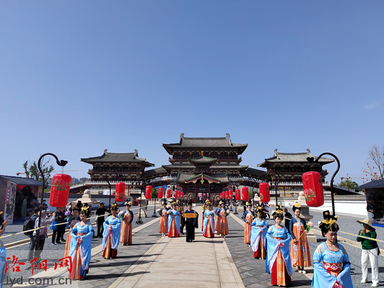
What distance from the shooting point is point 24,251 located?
7.98 m

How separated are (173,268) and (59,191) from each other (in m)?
5.60

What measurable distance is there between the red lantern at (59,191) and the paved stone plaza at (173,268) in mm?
1662

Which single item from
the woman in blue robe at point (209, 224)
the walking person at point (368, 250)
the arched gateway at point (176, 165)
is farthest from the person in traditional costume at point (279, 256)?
the arched gateway at point (176, 165)

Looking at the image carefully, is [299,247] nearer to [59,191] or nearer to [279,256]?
[279,256]

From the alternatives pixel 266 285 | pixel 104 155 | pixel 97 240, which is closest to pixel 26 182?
pixel 97 240

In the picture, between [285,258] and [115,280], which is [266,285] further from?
[115,280]

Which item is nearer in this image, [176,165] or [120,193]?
[120,193]

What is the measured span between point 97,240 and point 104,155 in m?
40.6

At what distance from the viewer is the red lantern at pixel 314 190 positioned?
740 cm

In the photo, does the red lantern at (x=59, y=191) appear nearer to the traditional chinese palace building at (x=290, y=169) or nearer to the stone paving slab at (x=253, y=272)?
the stone paving slab at (x=253, y=272)

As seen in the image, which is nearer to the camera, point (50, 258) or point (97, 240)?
point (50, 258)

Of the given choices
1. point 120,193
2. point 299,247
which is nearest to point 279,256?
point 299,247

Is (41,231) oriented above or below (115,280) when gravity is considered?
above

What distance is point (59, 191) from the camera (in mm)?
8727
